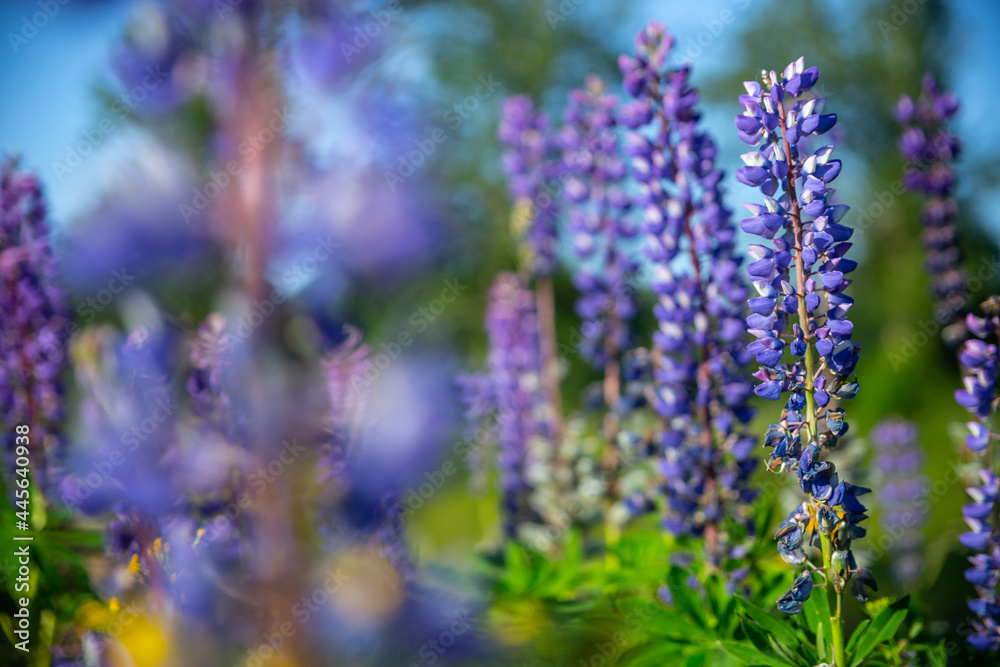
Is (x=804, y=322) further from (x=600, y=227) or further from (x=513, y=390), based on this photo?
(x=513, y=390)

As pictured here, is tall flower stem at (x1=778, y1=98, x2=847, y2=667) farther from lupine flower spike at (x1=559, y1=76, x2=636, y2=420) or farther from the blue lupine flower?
lupine flower spike at (x1=559, y1=76, x2=636, y2=420)

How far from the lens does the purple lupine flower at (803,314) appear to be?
1.13 m

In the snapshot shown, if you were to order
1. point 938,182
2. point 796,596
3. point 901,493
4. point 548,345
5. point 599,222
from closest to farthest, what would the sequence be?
point 796,596
point 938,182
point 599,222
point 548,345
point 901,493

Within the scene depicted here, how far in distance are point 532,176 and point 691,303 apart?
925 mm

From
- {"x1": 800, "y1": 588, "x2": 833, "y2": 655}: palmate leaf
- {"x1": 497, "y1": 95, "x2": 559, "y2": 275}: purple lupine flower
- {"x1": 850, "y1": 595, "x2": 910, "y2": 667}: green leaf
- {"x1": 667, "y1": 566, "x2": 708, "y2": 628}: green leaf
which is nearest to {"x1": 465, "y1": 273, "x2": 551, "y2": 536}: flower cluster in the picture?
{"x1": 497, "y1": 95, "x2": 559, "y2": 275}: purple lupine flower

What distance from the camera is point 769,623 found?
1204 mm

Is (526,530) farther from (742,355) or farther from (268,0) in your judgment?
(268,0)

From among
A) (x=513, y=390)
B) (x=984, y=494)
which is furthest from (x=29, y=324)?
(x=984, y=494)

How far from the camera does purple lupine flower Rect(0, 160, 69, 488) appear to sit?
64.6 inches

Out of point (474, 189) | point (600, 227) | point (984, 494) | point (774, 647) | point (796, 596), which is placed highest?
point (474, 189)

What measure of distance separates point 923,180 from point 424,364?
1.47 meters

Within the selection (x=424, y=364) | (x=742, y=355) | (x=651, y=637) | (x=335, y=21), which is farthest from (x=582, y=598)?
(x=335, y=21)

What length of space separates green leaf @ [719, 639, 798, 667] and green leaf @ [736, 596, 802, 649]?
4cm

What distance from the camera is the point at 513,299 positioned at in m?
2.48
